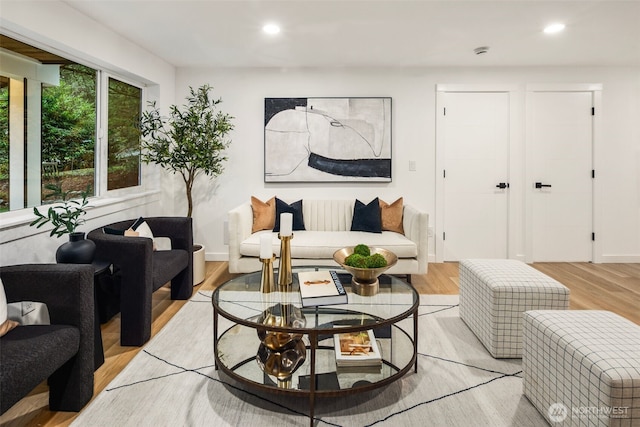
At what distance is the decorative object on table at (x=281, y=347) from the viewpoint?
6.67 feet

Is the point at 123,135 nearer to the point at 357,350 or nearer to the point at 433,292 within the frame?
the point at 357,350

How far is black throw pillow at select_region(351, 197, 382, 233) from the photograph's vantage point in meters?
4.31

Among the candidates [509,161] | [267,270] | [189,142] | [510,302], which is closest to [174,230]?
[189,142]

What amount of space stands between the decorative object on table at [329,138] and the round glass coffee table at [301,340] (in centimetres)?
252

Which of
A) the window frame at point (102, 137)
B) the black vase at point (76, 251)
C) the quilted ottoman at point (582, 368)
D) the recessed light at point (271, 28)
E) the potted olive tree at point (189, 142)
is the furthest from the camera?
the potted olive tree at point (189, 142)

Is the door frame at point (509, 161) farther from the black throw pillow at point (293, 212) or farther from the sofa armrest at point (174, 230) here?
the sofa armrest at point (174, 230)

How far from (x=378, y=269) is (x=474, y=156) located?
3120 millimetres

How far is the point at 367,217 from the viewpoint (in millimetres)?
4355

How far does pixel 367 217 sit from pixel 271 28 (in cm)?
203

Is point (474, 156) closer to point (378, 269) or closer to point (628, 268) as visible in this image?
point (628, 268)

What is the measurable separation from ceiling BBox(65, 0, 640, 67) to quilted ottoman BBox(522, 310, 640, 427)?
2.24 metres

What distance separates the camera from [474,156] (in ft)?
16.1

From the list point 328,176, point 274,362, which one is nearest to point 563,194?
point 328,176

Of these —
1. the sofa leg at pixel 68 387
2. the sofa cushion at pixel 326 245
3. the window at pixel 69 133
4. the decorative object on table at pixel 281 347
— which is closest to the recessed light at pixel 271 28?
the window at pixel 69 133
